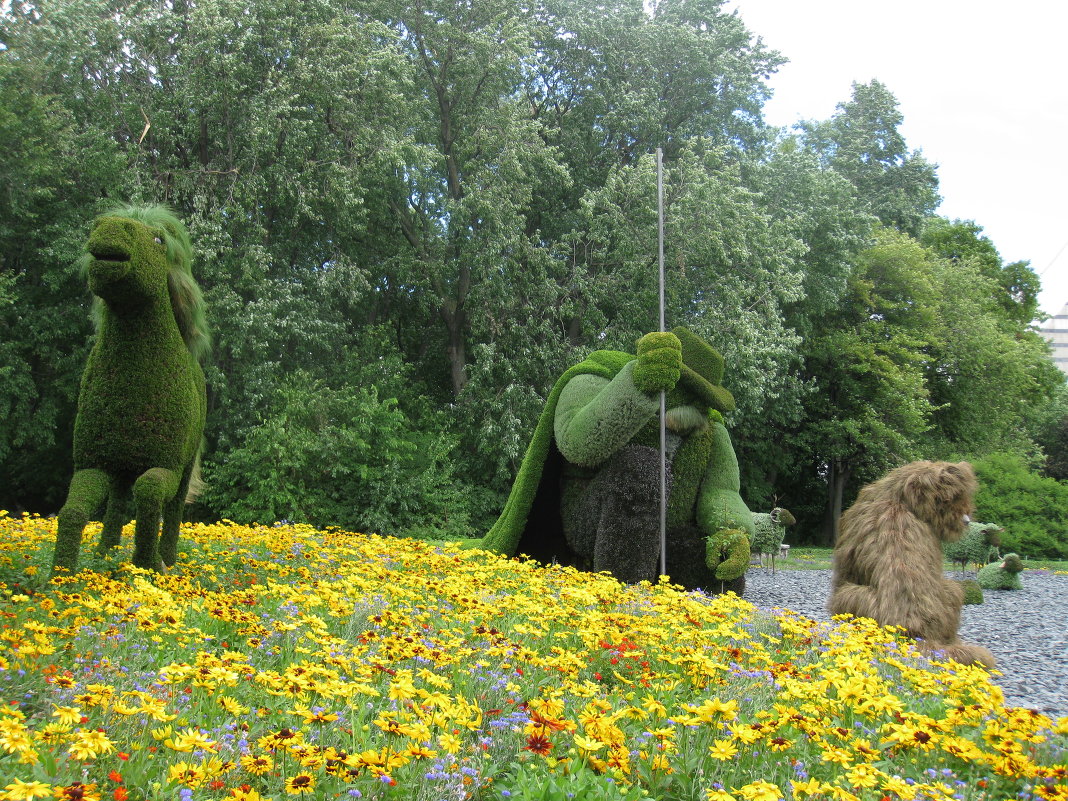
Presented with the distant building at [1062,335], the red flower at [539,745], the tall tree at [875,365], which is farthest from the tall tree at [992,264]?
the distant building at [1062,335]

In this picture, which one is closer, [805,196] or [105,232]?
[105,232]

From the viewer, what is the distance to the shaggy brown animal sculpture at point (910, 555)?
235 inches

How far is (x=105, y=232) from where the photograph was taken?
5.59 m

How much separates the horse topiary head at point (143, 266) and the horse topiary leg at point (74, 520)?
1266 millimetres

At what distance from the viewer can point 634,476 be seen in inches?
310

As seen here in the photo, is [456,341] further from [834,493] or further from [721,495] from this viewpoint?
[834,493]

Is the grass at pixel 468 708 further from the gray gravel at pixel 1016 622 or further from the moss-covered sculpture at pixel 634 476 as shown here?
the moss-covered sculpture at pixel 634 476

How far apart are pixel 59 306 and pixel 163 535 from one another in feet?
41.6

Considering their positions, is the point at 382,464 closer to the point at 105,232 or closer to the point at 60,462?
the point at 60,462

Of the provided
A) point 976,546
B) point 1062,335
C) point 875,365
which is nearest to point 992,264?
point 875,365

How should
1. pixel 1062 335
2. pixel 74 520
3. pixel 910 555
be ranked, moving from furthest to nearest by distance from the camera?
1. pixel 1062 335
2. pixel 910 555
3. pixel 74 520

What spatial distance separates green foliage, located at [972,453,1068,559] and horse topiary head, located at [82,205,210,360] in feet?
65.6

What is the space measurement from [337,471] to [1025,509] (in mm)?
16866

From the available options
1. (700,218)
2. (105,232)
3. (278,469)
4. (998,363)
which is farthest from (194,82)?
(998,363)
